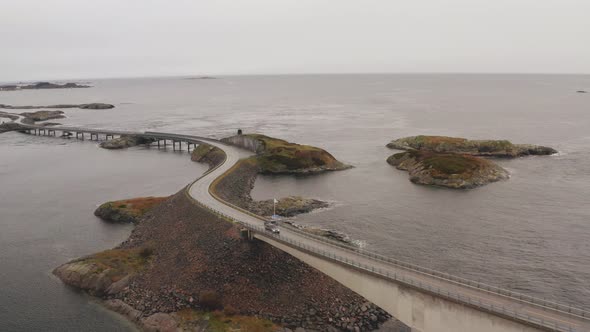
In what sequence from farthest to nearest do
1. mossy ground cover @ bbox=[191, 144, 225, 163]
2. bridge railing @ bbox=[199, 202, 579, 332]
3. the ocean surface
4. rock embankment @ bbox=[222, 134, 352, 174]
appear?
1. mossy ground cover @ bbox=[191, 144, 225, 163]
2. rock embankment @ bbox=[222, 134, 352, 174]
3. the ocean surface
4. bridge railing @ bbox=[199, 202, 579, 332]

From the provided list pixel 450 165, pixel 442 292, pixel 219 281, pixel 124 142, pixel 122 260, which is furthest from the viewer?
pixel 124 142

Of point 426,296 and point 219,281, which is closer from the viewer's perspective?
point 426,296

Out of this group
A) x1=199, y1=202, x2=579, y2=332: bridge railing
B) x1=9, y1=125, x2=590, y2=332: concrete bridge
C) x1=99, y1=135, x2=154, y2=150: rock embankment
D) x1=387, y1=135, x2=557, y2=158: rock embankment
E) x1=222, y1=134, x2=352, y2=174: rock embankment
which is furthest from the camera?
x1=99, y1=135, x2=154, y2=150: rock embankment

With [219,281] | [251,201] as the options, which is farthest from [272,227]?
[251,201]

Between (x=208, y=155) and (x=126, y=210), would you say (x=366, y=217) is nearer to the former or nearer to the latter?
(x=126, y=210)

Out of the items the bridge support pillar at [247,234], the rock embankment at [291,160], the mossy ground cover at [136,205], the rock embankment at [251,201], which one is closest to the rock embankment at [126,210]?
the mossy ground cover at [136,205]

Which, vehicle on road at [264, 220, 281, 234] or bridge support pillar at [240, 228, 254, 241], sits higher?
vehicle on road at [264, 220, 281, 234]

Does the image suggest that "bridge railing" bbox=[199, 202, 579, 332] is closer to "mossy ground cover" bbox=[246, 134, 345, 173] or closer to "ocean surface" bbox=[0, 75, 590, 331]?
"ocean surface" bbox=[0, 75, 590, 331]

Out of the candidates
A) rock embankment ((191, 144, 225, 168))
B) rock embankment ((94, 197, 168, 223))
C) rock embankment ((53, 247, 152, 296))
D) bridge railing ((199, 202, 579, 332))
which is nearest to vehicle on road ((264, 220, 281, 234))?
bridge railing ((199, 202, 579, 332))
